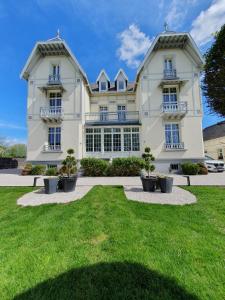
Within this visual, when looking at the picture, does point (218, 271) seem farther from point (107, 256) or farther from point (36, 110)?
point (36, 110)

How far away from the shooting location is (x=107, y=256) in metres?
2.80

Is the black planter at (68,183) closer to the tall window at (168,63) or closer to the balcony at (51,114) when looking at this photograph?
the balcony at (51,114)

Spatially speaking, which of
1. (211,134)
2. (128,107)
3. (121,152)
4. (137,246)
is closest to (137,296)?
(137,246)

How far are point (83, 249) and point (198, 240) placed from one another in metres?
2.09

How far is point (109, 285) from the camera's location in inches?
85.2

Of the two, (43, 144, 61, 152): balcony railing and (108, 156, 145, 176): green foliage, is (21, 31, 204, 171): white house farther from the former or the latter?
(108, 156, 145, 176): green foliage

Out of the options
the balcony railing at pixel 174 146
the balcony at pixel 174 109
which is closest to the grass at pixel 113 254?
the balcony railing at pixel 174 146

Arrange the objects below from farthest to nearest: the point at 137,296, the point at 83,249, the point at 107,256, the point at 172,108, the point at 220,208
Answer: the point at 172,108, the point at 220,208, the point at 83,249, the point at 107,256, the point at 137,296

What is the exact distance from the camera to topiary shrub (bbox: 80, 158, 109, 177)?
14133mm

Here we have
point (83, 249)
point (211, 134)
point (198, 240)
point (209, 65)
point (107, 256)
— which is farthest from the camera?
point (211, 134)

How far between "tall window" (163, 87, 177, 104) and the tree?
28.3ft

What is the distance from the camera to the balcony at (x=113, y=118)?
17766 millimetres

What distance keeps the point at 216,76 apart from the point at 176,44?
450 inches

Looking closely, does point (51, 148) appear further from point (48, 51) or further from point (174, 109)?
point (174, 109)
